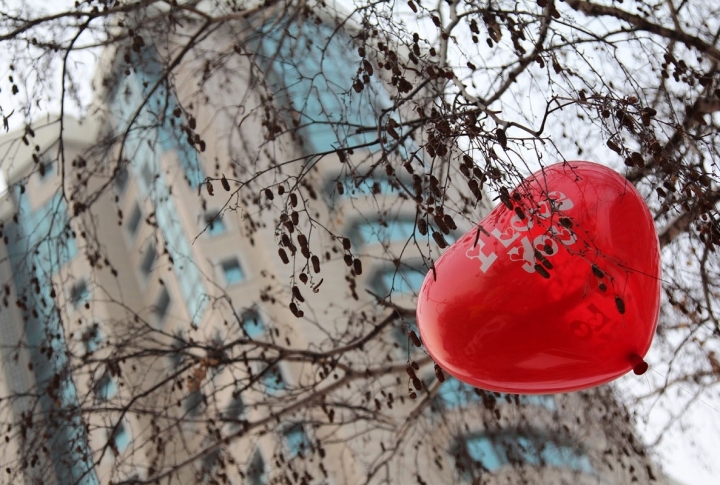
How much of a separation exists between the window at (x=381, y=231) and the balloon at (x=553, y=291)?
1197 mm

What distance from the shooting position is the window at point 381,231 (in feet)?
12.9

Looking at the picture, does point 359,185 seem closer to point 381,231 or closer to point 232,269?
point 381,231

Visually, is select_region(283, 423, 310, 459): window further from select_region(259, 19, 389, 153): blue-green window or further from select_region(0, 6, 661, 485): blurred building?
select_region(259, 19, 389, 153): blue-green window

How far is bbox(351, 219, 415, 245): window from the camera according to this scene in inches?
155

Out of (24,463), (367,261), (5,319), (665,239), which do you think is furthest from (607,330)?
(5,319)

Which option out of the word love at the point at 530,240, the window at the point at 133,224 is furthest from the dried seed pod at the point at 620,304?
the window at the point at 133,224

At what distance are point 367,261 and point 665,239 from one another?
6677 millimetres

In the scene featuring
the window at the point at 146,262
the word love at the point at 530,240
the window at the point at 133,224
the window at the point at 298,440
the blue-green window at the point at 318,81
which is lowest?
the word love at the point at 530,240

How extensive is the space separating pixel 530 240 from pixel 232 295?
31.2ft

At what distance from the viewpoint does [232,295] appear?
11.4 m

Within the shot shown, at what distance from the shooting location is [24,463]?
4062 mm

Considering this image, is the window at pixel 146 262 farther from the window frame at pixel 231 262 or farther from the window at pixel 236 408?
the window at pixel 236 408

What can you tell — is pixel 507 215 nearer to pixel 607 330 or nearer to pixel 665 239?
pixel 607 330

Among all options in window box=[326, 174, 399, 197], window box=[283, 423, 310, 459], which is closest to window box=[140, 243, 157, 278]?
window box=[283, 423, 310, 459]
